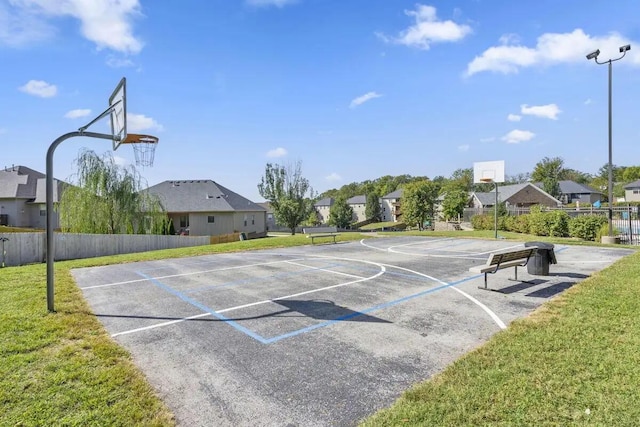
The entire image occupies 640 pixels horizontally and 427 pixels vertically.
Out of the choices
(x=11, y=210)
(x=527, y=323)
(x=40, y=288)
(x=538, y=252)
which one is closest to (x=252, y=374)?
(x=527, y=323)

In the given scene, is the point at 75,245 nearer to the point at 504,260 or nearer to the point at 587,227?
the point at 504,260

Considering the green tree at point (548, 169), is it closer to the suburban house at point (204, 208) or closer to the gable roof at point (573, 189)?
the gable roof at point (573, 189)

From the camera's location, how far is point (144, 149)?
353 inches

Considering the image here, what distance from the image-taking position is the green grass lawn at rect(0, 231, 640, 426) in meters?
3.19

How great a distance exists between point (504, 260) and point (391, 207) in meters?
80.9

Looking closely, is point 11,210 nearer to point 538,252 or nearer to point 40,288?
point 40,288

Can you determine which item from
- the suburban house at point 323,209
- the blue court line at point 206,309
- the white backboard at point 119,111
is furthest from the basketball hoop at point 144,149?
→ the suburban house at point 323,209

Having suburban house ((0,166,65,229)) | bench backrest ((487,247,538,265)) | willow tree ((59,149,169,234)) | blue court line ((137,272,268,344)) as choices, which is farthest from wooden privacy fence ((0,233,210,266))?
bench backrest ((487,247,538,265))

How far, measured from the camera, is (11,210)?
3319cm

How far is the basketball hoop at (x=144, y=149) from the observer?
8.68 m

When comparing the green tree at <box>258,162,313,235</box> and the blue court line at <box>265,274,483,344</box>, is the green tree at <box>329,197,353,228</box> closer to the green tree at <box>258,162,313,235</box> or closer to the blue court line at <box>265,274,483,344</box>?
the green tree at <box>258,162,313,235</box>

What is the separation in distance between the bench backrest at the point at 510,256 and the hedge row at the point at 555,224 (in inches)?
604

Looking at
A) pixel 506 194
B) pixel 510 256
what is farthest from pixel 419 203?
pixel 510 256

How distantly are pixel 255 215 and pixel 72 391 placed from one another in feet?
127
